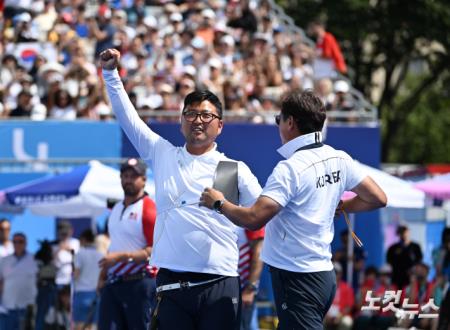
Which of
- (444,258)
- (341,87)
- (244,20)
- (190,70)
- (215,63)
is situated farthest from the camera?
(244,20)

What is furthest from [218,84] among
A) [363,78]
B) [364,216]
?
[363,78]

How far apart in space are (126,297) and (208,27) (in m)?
12.1

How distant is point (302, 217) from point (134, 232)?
268 cm

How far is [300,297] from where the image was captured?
6.21 m

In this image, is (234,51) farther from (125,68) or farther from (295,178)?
(295,178)

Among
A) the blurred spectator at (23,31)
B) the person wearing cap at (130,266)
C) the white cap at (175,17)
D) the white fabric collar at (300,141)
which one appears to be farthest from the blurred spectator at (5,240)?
the white fabric collar at (300,141)

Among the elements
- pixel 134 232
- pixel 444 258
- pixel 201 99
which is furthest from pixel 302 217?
pixel 444 258

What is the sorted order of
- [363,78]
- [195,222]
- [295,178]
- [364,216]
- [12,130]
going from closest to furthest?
1. [295,178]
2. [195,222]
3. [12,130]
4. [364,216]
5. [363,78]

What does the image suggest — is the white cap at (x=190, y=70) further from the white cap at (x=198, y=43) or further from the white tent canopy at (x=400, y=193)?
the white tent canopy at (x=400, y=193)

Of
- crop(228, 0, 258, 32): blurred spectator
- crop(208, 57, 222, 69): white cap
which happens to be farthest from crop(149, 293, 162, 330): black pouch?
crop(228, 0, 258, 32): blurred spectator

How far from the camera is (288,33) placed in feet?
71.7

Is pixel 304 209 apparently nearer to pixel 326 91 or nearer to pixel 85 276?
pixel 85 276

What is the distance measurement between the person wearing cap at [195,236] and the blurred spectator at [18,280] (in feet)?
23.5

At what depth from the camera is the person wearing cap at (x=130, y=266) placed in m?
8.62
